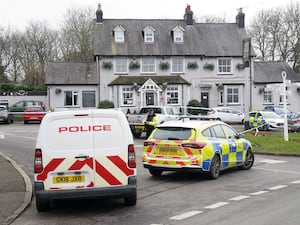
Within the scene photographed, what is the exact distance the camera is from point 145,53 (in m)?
46.0

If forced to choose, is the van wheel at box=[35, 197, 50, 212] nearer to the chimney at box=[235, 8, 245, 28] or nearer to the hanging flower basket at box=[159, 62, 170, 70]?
the hanging flower basket at box=[159, 62, 170, 70]

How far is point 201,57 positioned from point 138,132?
73.8ft

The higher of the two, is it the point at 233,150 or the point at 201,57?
the point at 201,57

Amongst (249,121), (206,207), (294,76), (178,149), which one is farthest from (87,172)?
(294,76)

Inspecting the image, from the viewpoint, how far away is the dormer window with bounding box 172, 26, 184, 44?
46719mm

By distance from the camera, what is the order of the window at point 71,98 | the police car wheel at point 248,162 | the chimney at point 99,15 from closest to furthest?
the police car wheel at point 248,162
the window at point 71,98
the chimney at point 99,15

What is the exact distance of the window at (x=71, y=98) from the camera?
46.1 meters

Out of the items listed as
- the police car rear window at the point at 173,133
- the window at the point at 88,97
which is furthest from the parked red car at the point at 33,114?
the police car rear window at the point at 173,133

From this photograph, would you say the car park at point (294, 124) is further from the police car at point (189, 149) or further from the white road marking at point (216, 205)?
the white road marking at point (216, 205)

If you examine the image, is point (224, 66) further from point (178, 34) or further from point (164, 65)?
point (164, 65)

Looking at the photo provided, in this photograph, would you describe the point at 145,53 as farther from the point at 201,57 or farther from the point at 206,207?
the point at 206,207

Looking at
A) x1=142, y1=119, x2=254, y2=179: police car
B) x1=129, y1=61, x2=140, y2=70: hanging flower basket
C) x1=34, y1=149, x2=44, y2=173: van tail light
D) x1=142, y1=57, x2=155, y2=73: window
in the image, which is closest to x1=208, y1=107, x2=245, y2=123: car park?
x1=142, y1=57, x2=155, y2=73: window

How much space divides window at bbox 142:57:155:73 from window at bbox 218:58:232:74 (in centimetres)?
664

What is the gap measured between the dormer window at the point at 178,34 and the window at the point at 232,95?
670 cm
